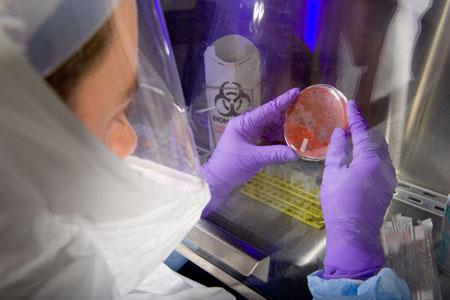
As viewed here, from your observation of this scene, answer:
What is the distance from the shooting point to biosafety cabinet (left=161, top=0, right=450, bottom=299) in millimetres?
1052

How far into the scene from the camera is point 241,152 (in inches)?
47.3

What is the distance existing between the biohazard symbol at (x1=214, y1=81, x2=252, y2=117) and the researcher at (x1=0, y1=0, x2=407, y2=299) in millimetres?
436

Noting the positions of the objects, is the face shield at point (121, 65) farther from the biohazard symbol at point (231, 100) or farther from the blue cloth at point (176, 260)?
the blue cloth at point (176, 260)

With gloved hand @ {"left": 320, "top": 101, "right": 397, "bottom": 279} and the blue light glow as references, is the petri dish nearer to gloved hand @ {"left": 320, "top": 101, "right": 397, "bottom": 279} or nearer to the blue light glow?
gloved hand @ {"left": 320, "top": 101, "right": 397, "bottom": 279}

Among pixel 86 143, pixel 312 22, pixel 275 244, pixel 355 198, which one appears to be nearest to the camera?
pixel 86 143

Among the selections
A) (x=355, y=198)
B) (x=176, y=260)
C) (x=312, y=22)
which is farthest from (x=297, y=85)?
(x=176, y=260)

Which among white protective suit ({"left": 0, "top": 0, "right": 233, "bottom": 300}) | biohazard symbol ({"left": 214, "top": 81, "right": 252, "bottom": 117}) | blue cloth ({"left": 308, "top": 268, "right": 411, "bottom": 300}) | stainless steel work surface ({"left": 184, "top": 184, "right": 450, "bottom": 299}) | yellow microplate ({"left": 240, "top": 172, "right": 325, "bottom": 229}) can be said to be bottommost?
stainless steel work surface ({"left": 184, "top": 184, "right": 450, "bottom": 299})

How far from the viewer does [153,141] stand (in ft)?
2.36

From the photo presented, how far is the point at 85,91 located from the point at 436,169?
1048 millimetres

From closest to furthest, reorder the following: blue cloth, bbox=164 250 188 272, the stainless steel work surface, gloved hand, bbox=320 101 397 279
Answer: gloved hand, bbox=320 101 397 279 < the stainless steel work surface < blue cloth, bbox=164 250 188 272

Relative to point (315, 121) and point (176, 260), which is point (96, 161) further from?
point (176, 260)

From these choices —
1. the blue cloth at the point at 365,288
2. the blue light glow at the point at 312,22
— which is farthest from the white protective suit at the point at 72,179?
the blue light glow at the point at 312,22

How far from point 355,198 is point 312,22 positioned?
0.57m

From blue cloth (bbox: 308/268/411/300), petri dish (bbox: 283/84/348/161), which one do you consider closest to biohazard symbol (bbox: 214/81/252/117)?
petri dish (bbox: 283/84/348/161)
